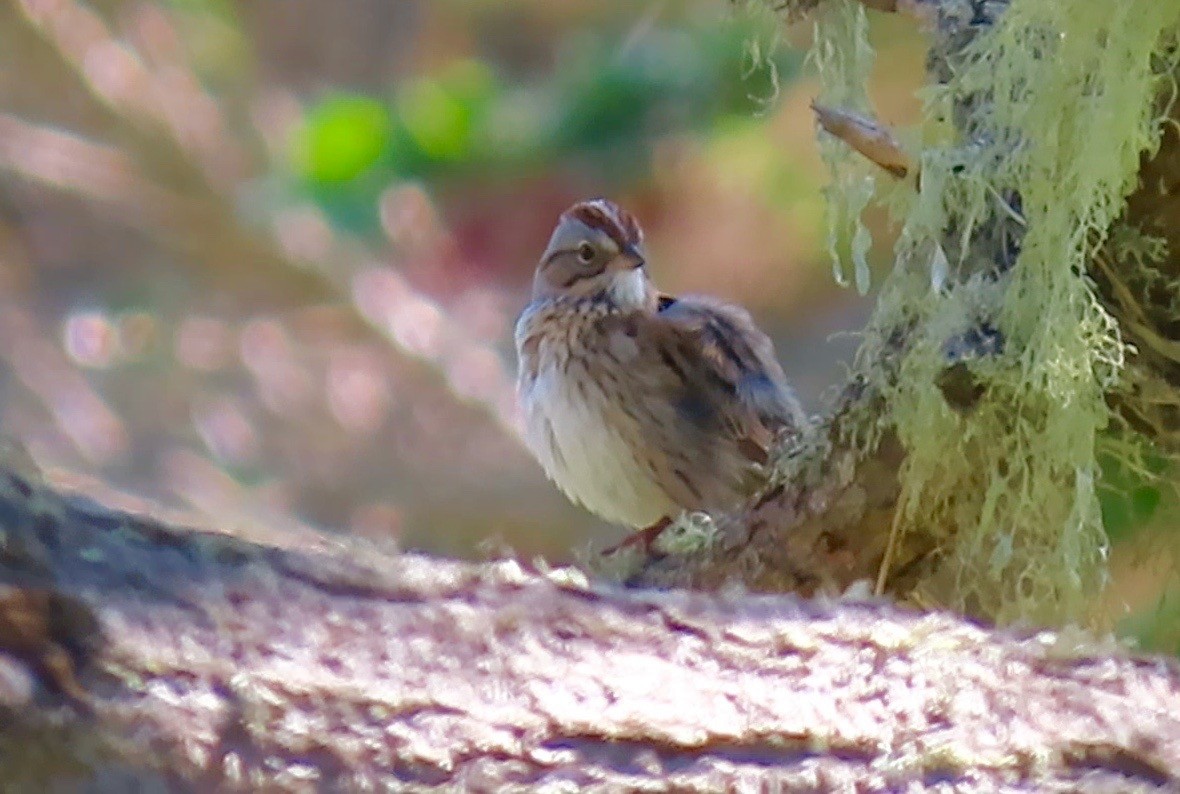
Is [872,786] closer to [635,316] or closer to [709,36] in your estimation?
[635,316]

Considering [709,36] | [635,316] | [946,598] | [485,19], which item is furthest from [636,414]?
[485,19]

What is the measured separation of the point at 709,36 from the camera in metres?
5.79

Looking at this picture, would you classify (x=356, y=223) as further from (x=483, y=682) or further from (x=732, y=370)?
(x=483, y=682)

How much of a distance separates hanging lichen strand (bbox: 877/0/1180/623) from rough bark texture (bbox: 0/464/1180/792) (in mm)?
463

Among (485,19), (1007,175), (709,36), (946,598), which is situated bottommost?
(946,598)

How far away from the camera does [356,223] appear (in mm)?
6301

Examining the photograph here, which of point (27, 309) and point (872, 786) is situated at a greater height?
point (27, 309)

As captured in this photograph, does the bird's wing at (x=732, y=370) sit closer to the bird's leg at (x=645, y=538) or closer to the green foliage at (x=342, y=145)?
the bird's leg at (x=645, y=538)

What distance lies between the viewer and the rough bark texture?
1301 mm

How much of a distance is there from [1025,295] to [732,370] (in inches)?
66.0

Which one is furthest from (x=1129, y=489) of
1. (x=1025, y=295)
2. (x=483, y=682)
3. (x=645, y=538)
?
(x=483, y=682)

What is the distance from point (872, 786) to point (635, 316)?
95.9 inches

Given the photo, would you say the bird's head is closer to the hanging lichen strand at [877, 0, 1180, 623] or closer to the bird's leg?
the bird's leg

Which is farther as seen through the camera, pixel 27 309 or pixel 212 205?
pixel 27 309
